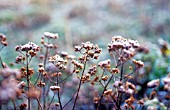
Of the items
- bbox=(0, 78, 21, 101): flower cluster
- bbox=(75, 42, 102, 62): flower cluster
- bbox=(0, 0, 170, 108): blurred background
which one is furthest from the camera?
bbox=(0, 0, 170, 108): blurred background

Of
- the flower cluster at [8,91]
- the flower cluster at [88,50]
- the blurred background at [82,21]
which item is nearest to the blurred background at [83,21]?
the blurred background at [82,21]

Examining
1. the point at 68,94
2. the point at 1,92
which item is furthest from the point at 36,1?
the point at 1,92

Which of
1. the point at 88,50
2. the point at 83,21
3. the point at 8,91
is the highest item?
the point at 83,21

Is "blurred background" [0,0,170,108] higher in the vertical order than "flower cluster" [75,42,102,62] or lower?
higher

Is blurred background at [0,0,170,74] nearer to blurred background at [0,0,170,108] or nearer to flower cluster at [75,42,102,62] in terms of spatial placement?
blurred background at [0,0,170,108]

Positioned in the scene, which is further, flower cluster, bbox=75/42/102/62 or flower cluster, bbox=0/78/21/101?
flower cluster, bbox=75/42/102/62

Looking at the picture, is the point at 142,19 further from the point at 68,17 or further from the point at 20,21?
the point at 20,21

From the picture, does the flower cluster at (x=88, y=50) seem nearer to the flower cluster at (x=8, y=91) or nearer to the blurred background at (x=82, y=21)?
the flower cluster at (x=8, y=91)

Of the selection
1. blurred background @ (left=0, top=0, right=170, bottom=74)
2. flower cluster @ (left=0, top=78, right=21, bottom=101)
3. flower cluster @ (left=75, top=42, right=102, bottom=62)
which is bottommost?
flower cluster @ (left=0, top=78, right=21, bottom=101)

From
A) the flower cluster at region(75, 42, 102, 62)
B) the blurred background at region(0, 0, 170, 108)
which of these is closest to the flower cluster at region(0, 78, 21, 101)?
the flower cluster at region(75, 42, 102, 62)

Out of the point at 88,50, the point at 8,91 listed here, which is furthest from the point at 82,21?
the point at 8,91

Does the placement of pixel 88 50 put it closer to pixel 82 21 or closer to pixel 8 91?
pixel 8 91
